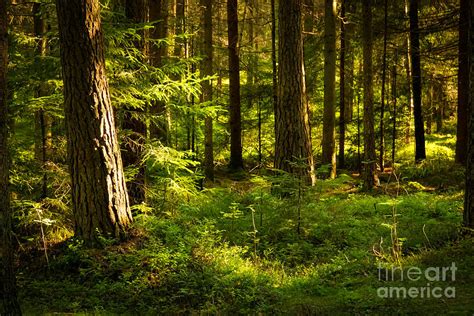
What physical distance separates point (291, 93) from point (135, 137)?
4.01 metres

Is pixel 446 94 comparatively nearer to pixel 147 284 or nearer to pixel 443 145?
pixel 443 145

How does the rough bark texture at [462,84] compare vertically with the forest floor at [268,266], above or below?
above

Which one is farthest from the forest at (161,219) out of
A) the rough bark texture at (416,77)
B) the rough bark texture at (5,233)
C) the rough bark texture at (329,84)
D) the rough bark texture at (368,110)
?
the rough bark texture at (416,77)

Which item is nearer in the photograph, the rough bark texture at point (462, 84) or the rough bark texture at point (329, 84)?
the rough bark texture at point (462, 84)

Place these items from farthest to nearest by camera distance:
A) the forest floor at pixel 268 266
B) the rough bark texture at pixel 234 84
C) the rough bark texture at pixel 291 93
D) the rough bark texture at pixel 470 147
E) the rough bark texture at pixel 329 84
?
the rough bark texture at pixel 234 84 < the rough bark texture at pixel 329 84 < the rough bark texture at pixel 291 93 < the rough bark texture at pixel 470 147 < the forest floor at pixel 268 266

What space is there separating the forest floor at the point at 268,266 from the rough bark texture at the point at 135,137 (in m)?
0.64

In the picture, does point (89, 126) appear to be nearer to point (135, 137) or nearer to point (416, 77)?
point (135, 137)

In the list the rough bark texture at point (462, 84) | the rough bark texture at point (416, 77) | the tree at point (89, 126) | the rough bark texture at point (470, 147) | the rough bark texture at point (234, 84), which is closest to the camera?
the rough bark texture at point (470, 147)

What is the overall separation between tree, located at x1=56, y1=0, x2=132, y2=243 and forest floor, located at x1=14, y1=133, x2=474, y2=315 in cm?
52

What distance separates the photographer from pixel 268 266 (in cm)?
695

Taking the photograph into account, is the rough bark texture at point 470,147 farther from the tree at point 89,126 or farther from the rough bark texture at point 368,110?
the rough bark texture at point 368,110

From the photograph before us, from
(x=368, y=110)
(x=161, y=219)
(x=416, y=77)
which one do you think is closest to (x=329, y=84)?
(x=368, y=110)

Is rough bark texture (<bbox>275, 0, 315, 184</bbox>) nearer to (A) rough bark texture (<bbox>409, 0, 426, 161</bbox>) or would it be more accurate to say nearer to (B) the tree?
(B) the tree

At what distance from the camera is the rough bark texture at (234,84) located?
1900 centimetres
